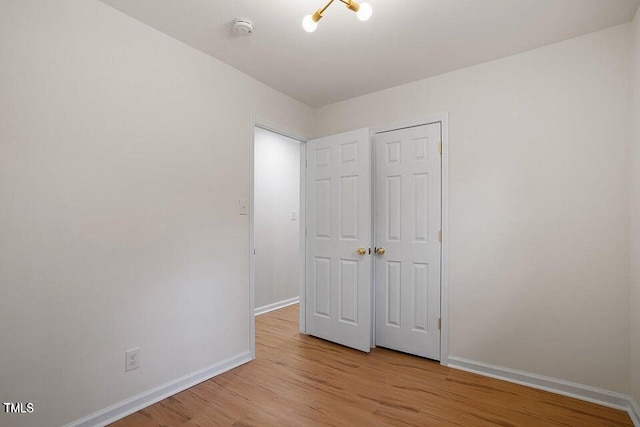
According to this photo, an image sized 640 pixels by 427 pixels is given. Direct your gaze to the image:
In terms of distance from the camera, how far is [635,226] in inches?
74.2

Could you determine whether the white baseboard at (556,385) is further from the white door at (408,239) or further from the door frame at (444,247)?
the white door at (408,239)

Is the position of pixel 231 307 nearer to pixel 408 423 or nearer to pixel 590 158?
pixel 408 423

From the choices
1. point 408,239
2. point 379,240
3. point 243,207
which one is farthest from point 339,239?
point 243,207

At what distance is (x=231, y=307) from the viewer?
2.56 meters

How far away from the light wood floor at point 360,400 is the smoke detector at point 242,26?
2486 mm

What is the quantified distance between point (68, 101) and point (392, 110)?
2.49 m

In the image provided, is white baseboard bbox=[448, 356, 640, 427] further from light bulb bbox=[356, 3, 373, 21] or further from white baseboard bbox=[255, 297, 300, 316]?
light bulb bbox=[356, 3, 373, 21]

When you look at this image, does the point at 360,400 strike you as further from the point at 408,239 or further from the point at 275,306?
the point at 275,306

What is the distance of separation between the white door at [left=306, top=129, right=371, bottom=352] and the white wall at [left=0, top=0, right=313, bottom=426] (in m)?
0.94

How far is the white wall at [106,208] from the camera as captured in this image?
5.11 feet

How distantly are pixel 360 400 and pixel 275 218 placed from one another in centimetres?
279

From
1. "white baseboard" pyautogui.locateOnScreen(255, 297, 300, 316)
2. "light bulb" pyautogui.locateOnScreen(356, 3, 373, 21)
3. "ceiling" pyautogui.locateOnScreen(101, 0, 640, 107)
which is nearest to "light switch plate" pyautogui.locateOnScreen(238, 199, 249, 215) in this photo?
"ceiling" pyautogui.locateOnScreen(101, 0, 640, 107)

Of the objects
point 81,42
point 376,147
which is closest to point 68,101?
point 81,42

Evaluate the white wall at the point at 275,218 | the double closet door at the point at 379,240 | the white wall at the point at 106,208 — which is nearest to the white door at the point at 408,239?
the double closet door at the point at 379,240
